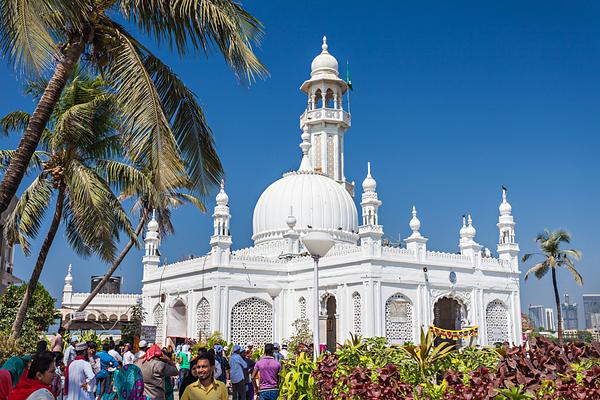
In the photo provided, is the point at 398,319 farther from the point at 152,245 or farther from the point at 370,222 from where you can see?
the point at 152,245

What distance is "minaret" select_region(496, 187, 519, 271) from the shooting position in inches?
1323

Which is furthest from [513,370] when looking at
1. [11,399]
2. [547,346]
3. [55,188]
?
[55,188]

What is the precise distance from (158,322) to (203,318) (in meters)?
5.62

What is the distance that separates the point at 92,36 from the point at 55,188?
6497 mm

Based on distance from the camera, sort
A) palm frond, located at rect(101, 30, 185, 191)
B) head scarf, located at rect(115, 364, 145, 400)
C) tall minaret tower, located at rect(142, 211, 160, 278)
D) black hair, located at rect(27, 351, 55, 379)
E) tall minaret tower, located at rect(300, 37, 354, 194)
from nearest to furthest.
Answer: black hair, located at rect(27, 351, 55, 379), head scarf, located at rect(115, 364, 145, 400), palm frond, located at rect(101, 30, 185, 191), tall minaret tower, located at rect(142, 211, 160, 278), tall minaret tower, located at rect(300, 37, 354, 194)

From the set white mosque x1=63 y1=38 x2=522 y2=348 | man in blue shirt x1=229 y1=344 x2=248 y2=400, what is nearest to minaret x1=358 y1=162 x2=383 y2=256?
white mosque x1=63 y1=38 x2=522 y2=348

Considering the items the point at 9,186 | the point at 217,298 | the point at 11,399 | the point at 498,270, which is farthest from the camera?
the point at 498,270

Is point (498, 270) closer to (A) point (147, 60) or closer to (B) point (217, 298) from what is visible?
(B) point (217, 298)

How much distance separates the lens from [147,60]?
37.4 feet

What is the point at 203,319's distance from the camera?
1210 inches

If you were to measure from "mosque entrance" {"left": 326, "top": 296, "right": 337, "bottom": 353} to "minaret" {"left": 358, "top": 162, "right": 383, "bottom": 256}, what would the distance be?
3813mm

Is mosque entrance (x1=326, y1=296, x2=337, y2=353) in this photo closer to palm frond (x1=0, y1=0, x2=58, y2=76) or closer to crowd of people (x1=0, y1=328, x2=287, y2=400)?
crowd of people (x1=0, y1=328, x2=287, y2=400)

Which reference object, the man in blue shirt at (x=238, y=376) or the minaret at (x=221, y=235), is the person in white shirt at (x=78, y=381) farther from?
the minaret at (x=221, y=235)

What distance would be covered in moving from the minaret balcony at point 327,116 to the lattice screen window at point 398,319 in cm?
1649
